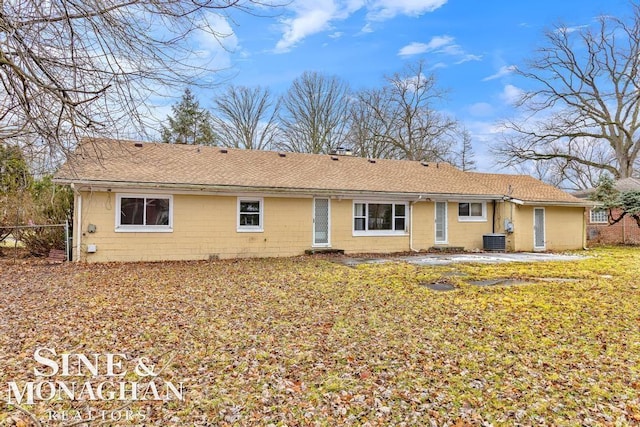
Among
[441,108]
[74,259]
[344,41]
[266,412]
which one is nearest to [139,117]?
[266,412]

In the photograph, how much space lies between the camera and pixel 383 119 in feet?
95.5

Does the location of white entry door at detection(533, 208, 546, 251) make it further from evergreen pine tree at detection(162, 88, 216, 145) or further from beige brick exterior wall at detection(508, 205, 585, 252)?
evergreen pine tree at detection(162, 88, 216, 145)

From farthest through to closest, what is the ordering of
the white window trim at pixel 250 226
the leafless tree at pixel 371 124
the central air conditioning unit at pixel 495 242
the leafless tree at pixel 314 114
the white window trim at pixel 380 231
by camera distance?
1. the leafless tree at pixel 371 124
2. the leafless tree at pixel 314 114
3. the central air conditioning unit at pixel 495 242
4. the white window trim at pixel 380 231
5. the white window trim at pixel 250 226

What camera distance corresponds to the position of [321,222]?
14.1 meters

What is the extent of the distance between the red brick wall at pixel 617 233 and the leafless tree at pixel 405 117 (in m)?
11.7

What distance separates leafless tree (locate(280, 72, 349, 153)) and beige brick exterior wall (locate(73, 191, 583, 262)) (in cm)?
1385

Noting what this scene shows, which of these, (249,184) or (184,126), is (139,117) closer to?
(249,184)

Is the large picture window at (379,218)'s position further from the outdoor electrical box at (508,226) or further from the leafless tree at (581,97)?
the leafless tree at (581,97)

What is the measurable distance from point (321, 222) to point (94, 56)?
11.0 m

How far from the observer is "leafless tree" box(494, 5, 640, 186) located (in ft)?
86.3

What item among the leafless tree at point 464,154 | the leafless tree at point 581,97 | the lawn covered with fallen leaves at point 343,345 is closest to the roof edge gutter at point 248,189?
the lawn covered with fallen leaves at point 343,345

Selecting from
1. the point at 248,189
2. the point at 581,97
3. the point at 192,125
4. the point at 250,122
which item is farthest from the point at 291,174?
the point at 581,97

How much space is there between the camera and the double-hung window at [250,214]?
12.9 metres

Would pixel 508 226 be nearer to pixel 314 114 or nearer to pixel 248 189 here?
pixel 248 189
